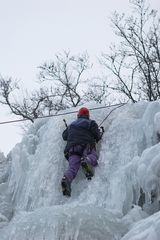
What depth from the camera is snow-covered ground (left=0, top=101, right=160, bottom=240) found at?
4.77m

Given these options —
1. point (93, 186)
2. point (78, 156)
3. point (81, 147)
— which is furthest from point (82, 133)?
point (93, 186)

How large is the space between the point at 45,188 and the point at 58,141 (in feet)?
3.12

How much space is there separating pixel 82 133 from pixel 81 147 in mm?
224

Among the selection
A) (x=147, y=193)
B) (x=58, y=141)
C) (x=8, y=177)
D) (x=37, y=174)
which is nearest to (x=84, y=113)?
(x=58, y=141)

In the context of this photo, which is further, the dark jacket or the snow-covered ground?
the dark jacket

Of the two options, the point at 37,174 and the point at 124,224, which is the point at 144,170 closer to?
the point at 124,224

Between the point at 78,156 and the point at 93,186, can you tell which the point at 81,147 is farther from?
the point at 93,186

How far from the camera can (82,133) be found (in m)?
6.63

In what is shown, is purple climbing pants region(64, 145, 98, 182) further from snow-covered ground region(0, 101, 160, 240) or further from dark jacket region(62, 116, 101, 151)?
snow-covered ground region(0, 101, 160, 240)

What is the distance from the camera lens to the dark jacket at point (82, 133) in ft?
21.6

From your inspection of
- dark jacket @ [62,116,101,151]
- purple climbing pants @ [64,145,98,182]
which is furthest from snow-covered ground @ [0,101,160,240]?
dark jacket @ [62,116,101,151]

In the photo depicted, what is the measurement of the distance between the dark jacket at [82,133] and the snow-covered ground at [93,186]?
323 millimetres

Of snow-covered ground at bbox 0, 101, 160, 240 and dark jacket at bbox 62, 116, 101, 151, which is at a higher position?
dark jacket at bbox 62, 116, 101, 151

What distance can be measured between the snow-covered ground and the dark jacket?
32 centimetres
